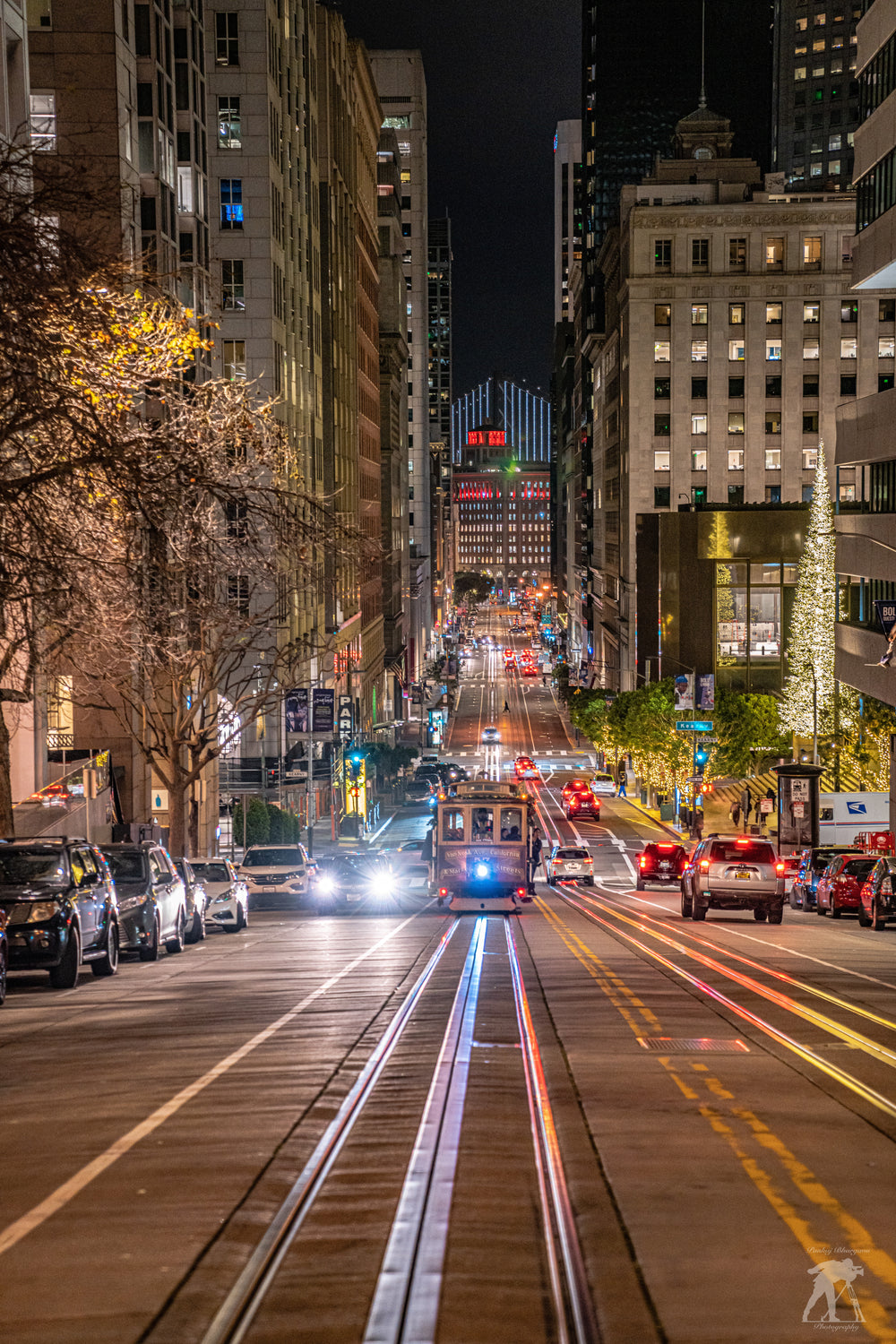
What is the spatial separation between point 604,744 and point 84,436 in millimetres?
85278

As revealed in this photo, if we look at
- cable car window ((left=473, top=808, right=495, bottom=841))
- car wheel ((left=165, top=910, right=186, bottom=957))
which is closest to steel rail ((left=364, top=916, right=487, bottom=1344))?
car wheel ((left=165, top=910, right=186, bottom=957))

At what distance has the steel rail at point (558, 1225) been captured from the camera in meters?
6.58

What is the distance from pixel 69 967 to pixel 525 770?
295 feet

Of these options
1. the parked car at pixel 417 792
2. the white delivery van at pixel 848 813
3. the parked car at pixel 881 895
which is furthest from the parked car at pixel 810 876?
the parked car at pixel 417 792

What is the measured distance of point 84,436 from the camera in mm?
14445

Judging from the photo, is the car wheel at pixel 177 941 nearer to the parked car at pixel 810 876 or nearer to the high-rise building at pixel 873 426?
the parked car at pixel 810 876

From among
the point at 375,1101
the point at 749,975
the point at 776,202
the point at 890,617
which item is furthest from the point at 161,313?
the point at 776,202

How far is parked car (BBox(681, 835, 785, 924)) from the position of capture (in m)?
32.8

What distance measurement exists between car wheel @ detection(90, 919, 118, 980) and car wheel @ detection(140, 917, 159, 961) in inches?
99.1

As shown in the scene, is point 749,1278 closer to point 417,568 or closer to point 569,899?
point 569,899

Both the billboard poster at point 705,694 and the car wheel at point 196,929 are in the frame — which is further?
the billboard poster at point 705,694

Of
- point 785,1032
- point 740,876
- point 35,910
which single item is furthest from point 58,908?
point 740,876

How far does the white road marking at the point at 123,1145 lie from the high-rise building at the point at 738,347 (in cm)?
11345

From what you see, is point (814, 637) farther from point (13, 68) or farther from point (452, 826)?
point (13, 68)
